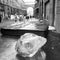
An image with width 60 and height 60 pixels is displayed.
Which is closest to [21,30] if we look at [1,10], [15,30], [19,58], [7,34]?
[15,30]

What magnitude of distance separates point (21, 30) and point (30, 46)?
441cm

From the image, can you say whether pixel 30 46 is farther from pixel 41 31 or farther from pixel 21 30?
pixel 21 30

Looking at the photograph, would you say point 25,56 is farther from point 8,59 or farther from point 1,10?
point 1,10

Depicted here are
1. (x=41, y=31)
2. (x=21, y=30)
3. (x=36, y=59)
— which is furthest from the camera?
(x=21, y=30)

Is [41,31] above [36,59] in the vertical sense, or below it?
above

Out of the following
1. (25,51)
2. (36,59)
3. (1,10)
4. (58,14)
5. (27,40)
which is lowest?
(36,59)

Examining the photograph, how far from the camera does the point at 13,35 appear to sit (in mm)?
8695

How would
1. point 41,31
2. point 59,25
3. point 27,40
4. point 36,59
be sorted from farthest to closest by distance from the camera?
point 59,25 → point 41,31 → point 27,40 → point 36,59

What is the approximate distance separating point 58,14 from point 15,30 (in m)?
4.60

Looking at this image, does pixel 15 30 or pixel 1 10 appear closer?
pixel 15 30

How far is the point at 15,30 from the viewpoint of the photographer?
8.68 metres

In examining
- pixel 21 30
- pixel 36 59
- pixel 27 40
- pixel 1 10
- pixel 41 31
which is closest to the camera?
pixel 36 59

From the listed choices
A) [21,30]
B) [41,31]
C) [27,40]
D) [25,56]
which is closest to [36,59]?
[25,56]

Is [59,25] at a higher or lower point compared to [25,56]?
higher
